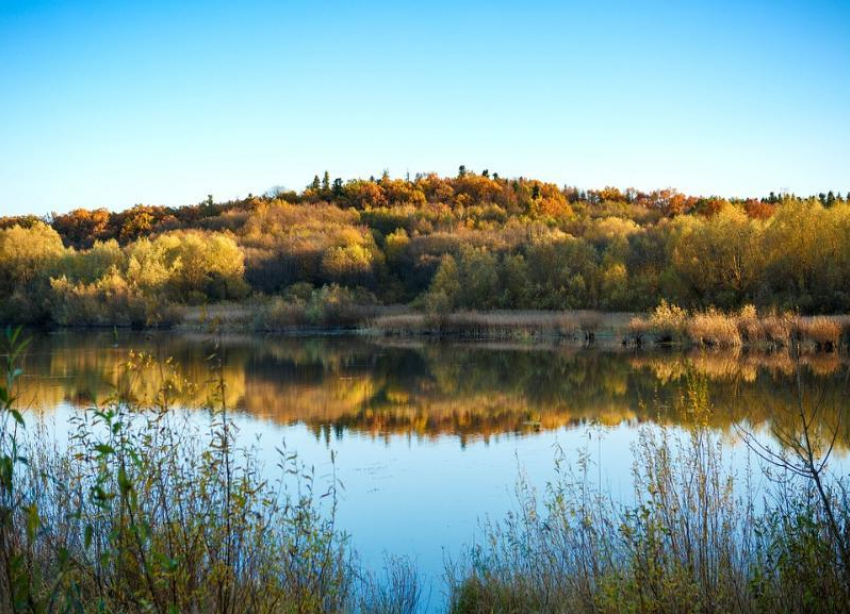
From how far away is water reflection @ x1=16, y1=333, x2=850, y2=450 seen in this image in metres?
14.1

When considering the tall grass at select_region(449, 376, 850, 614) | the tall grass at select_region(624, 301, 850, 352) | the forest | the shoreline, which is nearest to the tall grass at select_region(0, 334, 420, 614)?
the tall grass at select_region(449, 376, 850, 614)

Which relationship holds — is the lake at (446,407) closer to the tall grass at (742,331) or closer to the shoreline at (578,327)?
the tall grass at (742,331)

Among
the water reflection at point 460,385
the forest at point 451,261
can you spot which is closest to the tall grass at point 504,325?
the forest at point 451,261

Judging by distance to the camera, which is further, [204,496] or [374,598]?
[374,598]

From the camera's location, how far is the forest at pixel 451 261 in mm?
32844

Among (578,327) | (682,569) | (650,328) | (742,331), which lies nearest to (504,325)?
(578,327)

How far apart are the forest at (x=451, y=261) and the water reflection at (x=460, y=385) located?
5130 mm

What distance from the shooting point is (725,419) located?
12.6m

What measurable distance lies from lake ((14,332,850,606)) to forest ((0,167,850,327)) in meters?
7.17

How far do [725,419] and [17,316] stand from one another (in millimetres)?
47250

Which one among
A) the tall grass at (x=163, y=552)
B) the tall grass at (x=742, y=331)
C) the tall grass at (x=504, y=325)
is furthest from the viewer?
the tall grass at (x=504, y=325)

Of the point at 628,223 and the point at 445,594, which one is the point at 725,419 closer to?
the point at 445,594

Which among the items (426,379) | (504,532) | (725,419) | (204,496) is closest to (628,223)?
(426,379)

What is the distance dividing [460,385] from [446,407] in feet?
9.09
